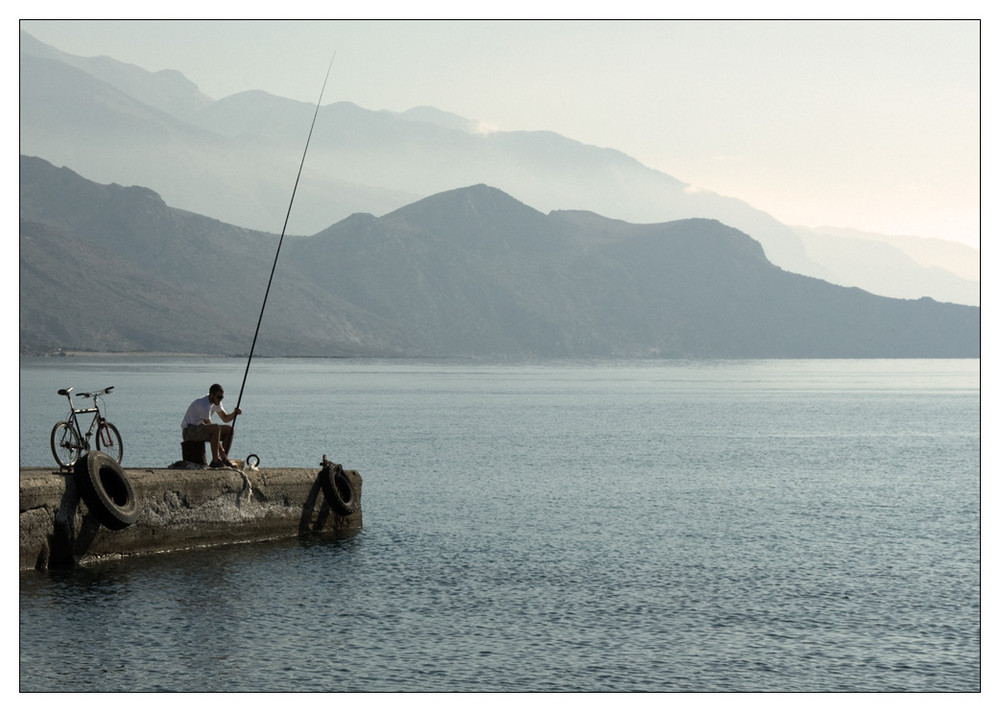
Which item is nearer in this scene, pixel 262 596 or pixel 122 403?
pixel 262 596

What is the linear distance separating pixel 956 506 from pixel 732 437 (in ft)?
90.6

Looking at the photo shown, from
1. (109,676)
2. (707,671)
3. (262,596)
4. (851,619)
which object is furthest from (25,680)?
(851,619)

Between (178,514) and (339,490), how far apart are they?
14.5ft

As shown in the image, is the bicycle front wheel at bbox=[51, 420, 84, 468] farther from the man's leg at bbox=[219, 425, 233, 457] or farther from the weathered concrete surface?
the man's leg at bbox=[219, 425, 233, 457]

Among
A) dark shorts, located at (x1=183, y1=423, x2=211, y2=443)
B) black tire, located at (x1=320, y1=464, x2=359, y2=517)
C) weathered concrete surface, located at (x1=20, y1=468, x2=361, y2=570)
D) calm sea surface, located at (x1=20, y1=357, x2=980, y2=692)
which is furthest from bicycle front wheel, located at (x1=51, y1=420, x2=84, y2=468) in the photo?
black tire, located at (x1=320, y1=464, x2=359, y2=517)

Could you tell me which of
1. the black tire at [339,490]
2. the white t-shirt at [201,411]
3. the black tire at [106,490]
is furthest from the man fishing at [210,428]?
the black tire at [339,490]

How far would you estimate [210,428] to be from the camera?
68.0ft

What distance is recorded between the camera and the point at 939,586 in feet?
68.4

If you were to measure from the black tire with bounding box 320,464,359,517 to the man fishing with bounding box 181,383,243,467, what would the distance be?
255 cm

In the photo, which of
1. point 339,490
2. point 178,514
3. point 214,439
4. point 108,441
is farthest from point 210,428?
point 339,490

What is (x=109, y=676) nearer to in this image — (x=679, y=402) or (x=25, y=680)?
(x=25, y=680)

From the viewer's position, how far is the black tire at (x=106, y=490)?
1789 centimetres

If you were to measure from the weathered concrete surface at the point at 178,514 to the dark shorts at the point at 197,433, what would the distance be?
55 centimetres

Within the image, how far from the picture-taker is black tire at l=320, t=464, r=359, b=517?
23234 mm
